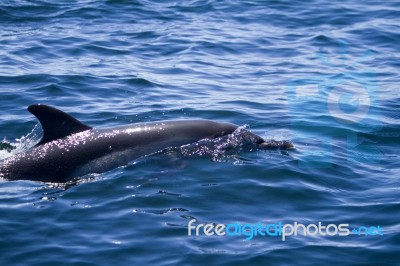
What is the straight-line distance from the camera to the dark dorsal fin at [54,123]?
12078 millimetres

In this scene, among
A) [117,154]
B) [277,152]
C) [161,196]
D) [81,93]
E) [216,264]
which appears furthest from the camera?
[81,93]

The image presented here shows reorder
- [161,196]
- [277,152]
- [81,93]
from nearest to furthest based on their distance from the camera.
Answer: [161,196] < [277,152] < [81,93]

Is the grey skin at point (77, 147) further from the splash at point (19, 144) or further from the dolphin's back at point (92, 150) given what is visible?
the splash at point (19, 144)

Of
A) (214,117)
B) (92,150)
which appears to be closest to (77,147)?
(92,150)

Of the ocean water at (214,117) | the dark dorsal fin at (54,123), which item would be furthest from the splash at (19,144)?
the dark dorsal fin at (54,123)

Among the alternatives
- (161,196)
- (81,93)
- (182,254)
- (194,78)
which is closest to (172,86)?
(194,78)

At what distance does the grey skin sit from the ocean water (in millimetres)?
266

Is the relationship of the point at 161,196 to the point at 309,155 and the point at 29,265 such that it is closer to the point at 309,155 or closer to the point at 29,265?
the point at 29,265

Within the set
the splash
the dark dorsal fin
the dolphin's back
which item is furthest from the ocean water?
the dark dorsal fin

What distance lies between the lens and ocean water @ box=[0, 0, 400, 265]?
9680 mm

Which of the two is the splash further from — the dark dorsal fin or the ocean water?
the dark dorsal fin

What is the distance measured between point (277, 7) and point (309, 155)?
16005mm

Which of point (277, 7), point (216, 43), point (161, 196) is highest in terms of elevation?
point (277, 7)

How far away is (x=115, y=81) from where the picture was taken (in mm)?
18781
